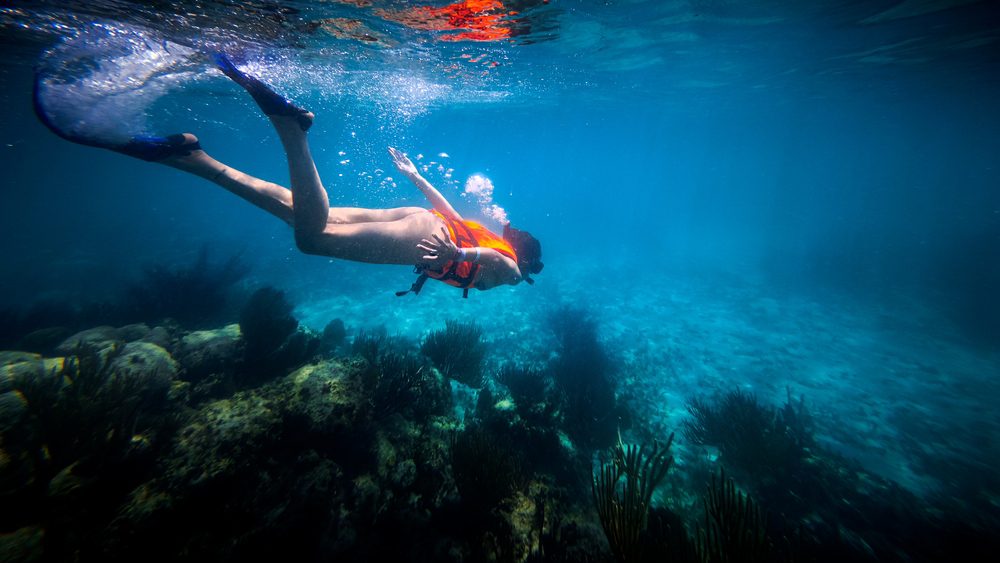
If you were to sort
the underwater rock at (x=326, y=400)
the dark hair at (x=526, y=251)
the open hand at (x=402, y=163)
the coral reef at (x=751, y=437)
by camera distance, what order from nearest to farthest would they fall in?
1. the underwater rock at (x=326, y=400)
2. the dark hair at (x=526, y=251)
3. the coral reef at (x=751, y=437)
4. the open hand at (x=402, y=163)

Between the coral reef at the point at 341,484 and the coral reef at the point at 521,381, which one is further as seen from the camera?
the coral reef at the point at 521,381

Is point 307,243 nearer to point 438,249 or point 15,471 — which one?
point 438,249

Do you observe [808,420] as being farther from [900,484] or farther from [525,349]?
[525,349]

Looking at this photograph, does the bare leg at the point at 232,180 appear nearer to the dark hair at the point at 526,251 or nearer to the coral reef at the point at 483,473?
the dark hair at the point at 526,251

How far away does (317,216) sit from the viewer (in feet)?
11.1

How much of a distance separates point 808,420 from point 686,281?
1522cm

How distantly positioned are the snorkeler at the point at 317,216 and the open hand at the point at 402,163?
1741mm

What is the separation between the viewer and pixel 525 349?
10.7m

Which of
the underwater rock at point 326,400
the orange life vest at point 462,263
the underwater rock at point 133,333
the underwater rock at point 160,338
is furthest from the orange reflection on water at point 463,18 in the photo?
the underwater rock at point 133,333

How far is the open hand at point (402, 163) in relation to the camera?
6031 mm

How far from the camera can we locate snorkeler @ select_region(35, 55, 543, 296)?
3250mm

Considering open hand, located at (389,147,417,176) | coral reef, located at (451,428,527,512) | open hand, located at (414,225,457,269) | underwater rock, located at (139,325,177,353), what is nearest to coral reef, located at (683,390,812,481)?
coral reef, located at (451,428,527,512)

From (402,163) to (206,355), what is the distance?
16.0ft

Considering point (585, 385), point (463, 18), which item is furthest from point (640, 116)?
point (585, 385)
